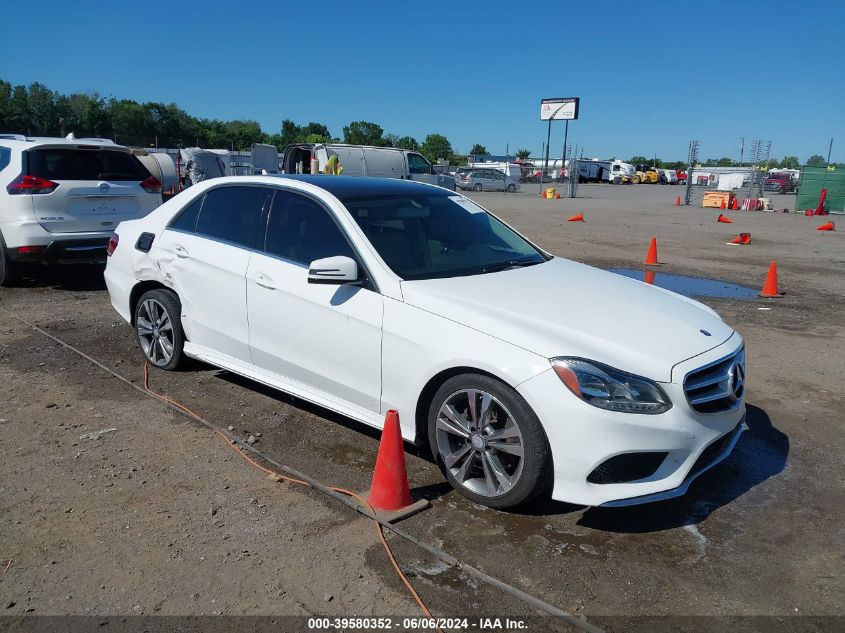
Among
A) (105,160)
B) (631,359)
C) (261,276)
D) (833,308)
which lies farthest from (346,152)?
(631,359)

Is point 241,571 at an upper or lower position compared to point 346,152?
lower

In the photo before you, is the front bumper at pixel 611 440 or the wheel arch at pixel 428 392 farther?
the wheel arch at pixel 428 392

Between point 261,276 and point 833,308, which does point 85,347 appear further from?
point 833,308

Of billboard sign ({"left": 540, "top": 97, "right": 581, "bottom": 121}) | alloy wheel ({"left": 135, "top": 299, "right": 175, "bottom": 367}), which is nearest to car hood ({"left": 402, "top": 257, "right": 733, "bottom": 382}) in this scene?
alloy wheel ({"left": 135, "top": 299, "right": 175, "bottom": 367})

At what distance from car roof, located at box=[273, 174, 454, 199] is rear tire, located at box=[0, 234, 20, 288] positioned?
17.7ft

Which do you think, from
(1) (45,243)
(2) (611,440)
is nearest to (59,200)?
(1) (45,243)

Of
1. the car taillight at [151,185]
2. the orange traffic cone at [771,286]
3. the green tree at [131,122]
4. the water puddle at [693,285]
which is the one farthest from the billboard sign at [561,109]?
the car taillight at [151,185]

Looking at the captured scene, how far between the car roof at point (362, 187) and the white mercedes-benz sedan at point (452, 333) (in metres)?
0.02

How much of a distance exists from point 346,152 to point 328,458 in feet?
69.5

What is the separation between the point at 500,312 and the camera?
370 centimetres

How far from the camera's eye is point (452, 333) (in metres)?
3.67

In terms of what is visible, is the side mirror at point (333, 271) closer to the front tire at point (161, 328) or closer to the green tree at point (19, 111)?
the front tire at point (161, 328)

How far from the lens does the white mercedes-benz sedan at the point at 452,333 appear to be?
132 inches

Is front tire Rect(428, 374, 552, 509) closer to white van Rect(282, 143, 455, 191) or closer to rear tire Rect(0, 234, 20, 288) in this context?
rear tire Rect(0, 234, 20, 288)
